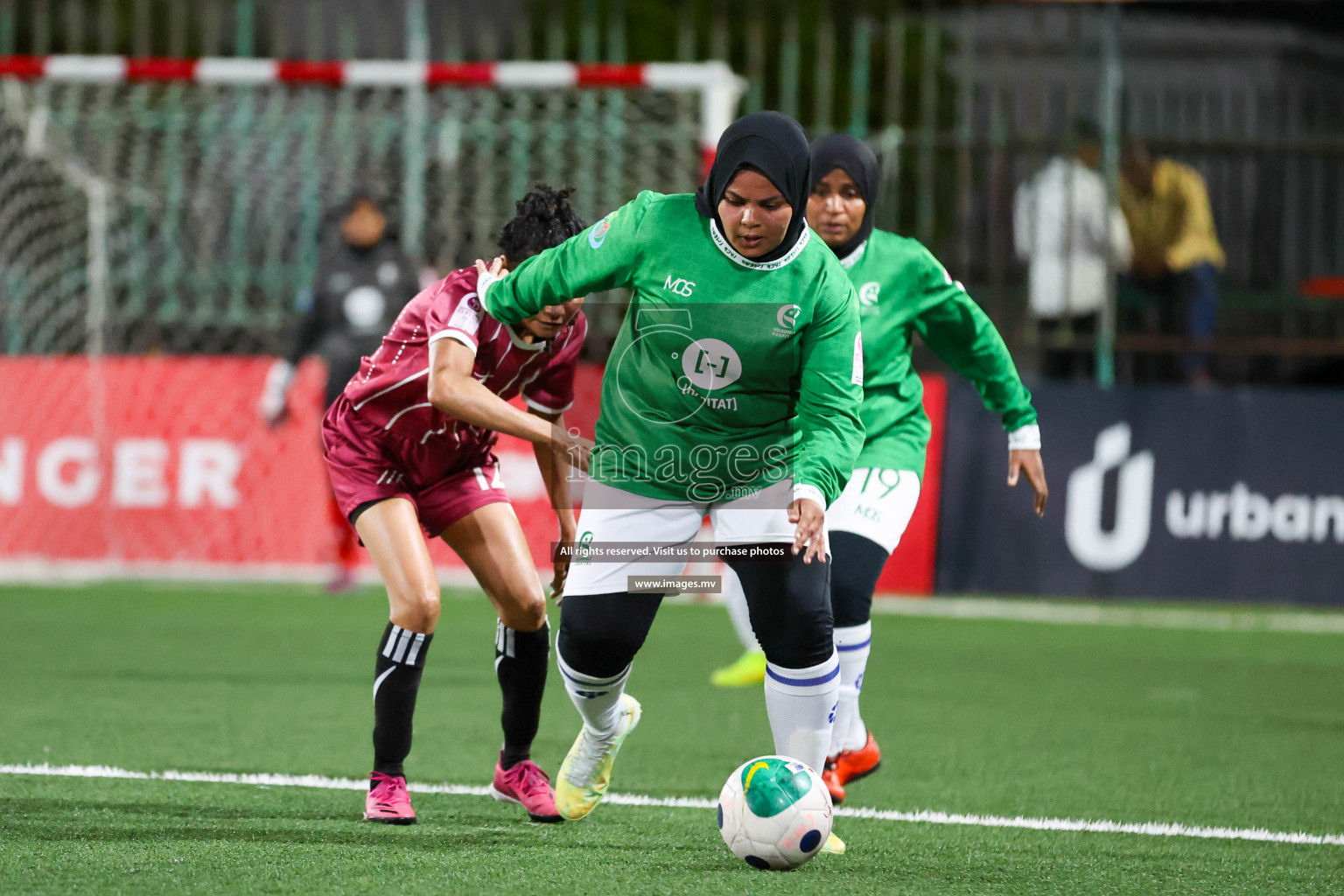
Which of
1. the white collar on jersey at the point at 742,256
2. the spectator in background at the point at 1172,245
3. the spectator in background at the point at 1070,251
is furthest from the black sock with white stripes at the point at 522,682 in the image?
the spectator in background at the point at 1172,245

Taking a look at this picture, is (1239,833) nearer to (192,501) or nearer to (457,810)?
(457,810)

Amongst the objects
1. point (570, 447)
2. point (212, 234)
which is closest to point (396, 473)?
Result: point (570, 447)

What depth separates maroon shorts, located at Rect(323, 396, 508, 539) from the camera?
209 inches

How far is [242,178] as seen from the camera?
12.5m

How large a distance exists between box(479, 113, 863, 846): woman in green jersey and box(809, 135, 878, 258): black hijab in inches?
44.4

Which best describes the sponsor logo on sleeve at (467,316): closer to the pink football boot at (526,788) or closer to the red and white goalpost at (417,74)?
the pink football boot at (526,788)

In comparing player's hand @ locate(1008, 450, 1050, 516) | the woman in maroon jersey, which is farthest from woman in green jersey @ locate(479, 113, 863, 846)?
player's hand @ locate(1008, 450, 1050, 516)

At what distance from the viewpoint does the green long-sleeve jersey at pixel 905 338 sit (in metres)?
5.79

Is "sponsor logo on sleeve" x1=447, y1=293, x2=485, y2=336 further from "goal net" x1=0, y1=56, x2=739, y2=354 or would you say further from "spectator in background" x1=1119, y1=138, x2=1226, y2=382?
"spectator in background" x1=1119, y1=138, x2=1226, y2=382

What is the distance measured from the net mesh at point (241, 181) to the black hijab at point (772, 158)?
752cm

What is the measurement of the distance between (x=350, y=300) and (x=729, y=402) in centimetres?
633

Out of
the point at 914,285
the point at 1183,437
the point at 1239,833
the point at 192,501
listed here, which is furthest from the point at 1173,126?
the point at 1239,833

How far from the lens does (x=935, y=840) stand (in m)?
4.98

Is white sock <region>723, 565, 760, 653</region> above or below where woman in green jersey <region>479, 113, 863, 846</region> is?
below
